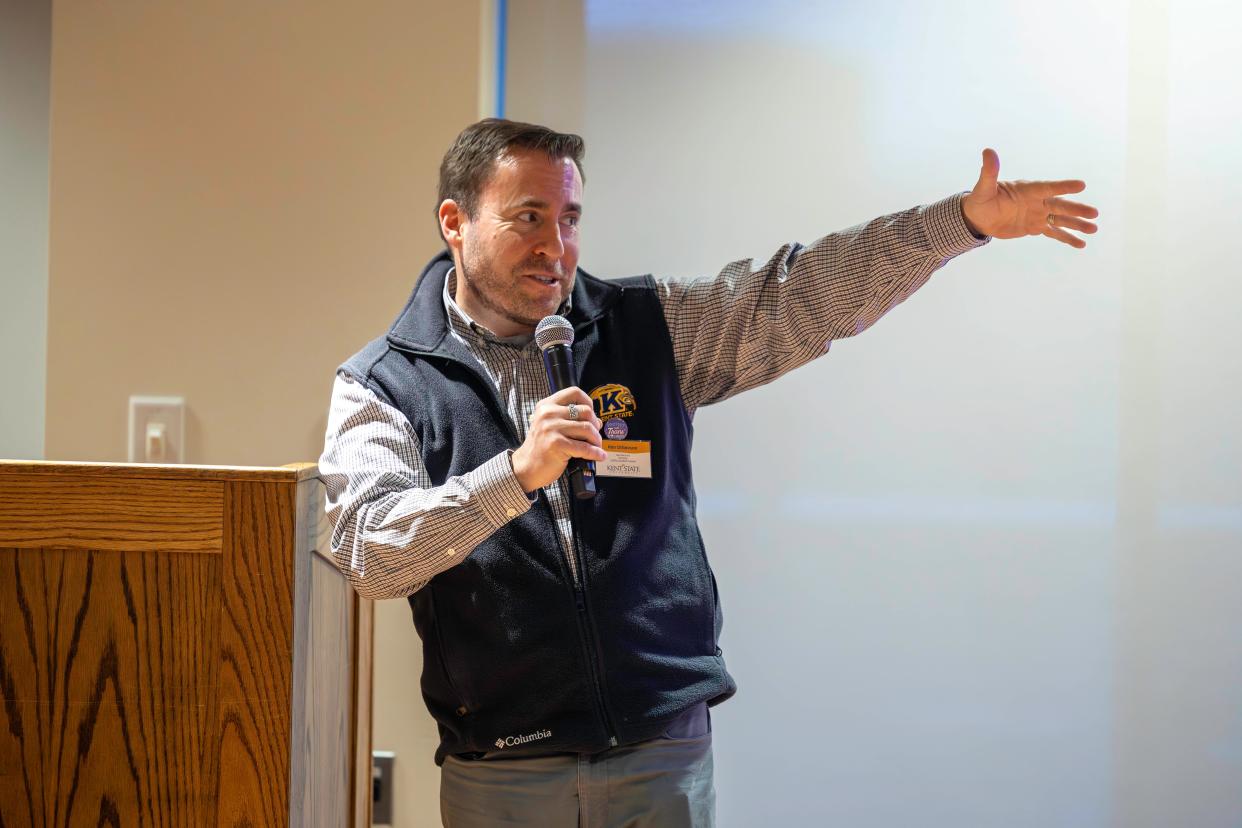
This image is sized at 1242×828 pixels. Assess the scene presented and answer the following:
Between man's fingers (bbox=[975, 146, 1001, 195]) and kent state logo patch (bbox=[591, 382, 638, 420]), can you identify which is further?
kent state logo patch (bbox=[591, 382, 638, 420])

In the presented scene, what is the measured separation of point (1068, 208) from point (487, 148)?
970 millimetres

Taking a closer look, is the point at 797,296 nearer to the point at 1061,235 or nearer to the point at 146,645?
the point at 1061,235

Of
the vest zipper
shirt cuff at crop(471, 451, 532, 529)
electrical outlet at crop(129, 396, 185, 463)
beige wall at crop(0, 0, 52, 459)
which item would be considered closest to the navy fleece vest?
the vest zipper

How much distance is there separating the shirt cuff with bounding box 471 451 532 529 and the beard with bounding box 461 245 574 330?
1.31 feet

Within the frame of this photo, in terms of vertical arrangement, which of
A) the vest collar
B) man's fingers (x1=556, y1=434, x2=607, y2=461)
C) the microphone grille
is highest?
the vest collar

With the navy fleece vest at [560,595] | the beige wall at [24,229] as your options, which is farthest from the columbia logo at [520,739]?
the beige wall at [24,229]

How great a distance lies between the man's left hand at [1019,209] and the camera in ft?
5.36

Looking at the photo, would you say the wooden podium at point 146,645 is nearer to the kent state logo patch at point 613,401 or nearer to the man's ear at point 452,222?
the kent state logo patch at point 613,401

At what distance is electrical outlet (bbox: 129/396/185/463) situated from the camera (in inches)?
92.9

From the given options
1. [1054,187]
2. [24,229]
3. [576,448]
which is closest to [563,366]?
[576,448]

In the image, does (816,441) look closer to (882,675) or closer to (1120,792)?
(882,675)

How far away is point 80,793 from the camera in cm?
135

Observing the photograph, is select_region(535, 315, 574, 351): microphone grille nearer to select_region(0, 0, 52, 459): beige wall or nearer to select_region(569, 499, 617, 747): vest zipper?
select_region(569, 499, 617, 747): vest zipper

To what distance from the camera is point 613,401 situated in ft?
5.87
